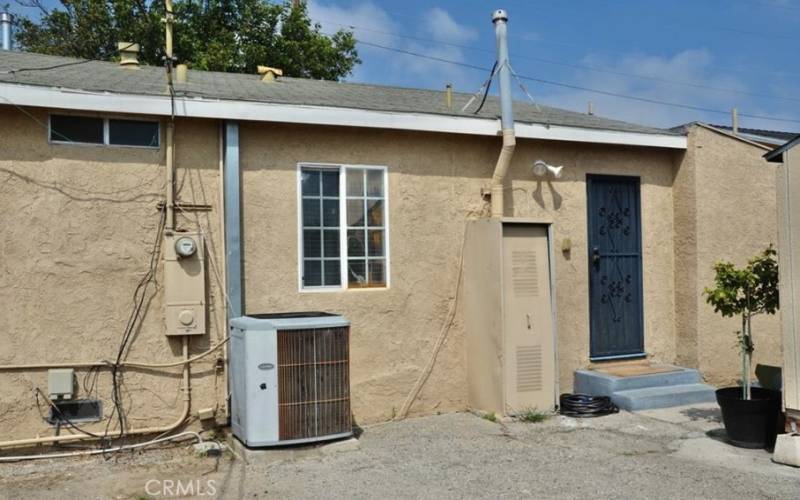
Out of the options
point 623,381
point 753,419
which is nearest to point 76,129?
point 623,381

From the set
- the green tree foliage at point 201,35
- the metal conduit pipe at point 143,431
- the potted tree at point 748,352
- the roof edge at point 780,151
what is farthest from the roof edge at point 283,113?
the green tree foliage at point 201,35

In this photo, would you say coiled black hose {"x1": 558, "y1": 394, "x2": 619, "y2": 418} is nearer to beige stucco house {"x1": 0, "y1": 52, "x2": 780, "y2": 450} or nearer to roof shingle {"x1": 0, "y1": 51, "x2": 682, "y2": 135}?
beige stucco house {"x1": 0, "y1": 52, "x2": 780, "y2": 450}

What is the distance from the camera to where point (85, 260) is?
664 centimetres

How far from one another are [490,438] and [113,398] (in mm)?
3621

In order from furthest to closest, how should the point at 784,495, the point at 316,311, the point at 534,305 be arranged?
the point at 534,305
the point at 316,311
the point at 784,495

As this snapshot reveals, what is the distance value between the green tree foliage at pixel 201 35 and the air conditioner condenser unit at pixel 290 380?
13.5 metres

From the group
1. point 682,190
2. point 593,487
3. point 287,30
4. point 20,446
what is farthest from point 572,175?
point 287,30

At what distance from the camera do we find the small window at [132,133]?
22.3 feet

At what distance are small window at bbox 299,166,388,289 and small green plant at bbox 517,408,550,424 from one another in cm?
204

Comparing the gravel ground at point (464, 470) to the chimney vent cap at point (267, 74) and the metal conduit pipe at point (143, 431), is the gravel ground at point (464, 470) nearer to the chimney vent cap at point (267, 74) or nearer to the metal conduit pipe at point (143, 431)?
the metal conduit pipe at point (143, 431)

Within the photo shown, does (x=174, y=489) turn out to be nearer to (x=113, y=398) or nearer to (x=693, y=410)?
(x=113, y=398)

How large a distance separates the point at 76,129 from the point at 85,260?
48.5 inches

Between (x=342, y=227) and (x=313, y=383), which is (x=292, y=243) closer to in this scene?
(x=342, y=227)

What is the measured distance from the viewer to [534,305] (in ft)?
25.9
